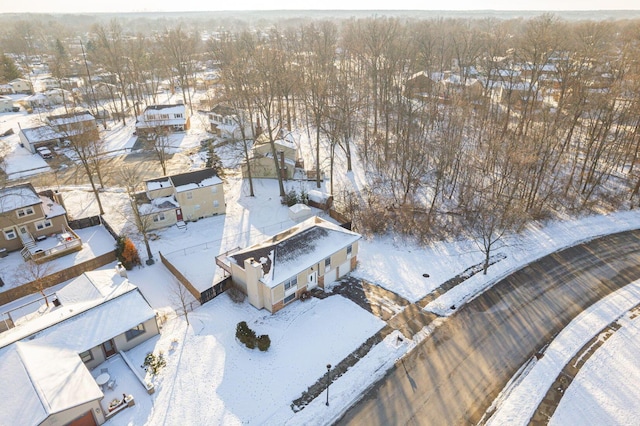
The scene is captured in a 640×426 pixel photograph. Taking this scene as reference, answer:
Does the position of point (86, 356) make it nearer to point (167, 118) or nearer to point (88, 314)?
point (88, 314)

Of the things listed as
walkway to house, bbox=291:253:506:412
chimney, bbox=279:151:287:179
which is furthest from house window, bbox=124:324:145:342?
chimney, bbox=279:151:287:179

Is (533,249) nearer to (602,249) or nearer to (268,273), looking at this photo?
(602,249)

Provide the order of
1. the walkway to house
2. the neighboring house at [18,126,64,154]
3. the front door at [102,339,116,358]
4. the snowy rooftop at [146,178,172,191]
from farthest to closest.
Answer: the neighboring house at [18,126,64,154] → the snowy rooftop at [146,178,172,191] → the walkway to house → the front door at [102,339,116,358]

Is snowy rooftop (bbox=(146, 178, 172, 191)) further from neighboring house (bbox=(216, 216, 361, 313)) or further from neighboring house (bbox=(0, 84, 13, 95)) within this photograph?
neighboring house (bbox=(0, 84, 13, 95))

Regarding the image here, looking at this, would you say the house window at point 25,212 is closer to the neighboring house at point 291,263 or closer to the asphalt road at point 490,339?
the neighboring house at point 291,263

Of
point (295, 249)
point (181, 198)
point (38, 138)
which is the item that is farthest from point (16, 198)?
point (38, 138)

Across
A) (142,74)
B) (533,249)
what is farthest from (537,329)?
(142,74)

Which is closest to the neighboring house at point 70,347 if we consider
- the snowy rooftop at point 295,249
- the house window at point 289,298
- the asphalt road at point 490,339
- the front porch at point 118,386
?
the front porch at point 118,386
